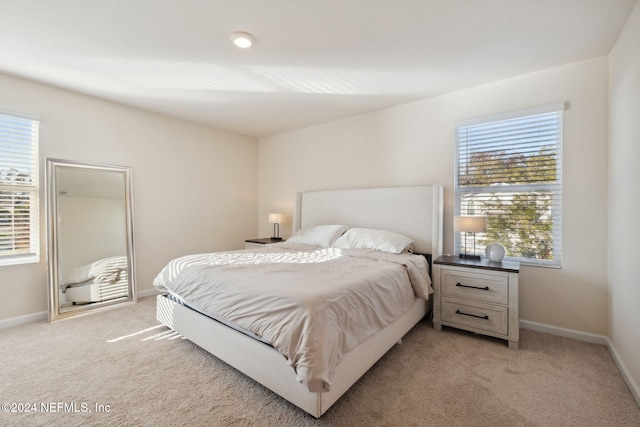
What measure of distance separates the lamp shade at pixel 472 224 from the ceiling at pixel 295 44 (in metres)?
1.40

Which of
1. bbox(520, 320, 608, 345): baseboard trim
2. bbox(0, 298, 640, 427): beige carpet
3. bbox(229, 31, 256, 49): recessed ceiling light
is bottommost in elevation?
bbox(0, 298, 640, 427): beige carpet

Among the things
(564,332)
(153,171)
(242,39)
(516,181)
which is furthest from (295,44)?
(564,332)

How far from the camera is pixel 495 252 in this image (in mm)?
2660

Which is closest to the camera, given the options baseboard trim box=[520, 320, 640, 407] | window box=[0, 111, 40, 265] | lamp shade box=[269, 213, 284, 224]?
baseboard trim box=[520, 320, 640, 407]

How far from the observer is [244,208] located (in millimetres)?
5004

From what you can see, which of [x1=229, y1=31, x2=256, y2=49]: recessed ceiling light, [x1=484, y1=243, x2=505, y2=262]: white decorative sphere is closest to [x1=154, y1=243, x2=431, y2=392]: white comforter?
[x1=484, y1=243, x2=505, y2=262]: white decorative sphere

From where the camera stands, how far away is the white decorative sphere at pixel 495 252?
265cm

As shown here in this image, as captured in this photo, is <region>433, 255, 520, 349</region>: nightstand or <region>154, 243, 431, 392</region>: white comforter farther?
<region>433, 255, 520, 349</region>: nightstand

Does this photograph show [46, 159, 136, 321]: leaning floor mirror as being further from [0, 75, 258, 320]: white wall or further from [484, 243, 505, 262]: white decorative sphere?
[484, 243, 505, 262]: white decorative sphere

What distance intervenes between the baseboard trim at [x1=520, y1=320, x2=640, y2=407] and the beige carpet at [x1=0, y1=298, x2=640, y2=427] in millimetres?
48

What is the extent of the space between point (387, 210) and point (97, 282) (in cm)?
357

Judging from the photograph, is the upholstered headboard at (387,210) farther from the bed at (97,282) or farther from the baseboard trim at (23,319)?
the baseboard trim at (23,319)

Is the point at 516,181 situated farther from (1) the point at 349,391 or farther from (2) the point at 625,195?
(1) the point at 349,391

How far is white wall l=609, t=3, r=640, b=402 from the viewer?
5.81 feet
